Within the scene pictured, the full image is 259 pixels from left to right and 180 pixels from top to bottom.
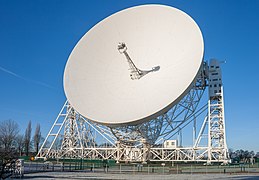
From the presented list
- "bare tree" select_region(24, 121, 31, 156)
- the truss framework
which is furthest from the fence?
"bare tree" select_region(24, 121, 31, 156)

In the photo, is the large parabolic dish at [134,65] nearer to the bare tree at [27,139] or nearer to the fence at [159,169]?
the fence at [159,169]

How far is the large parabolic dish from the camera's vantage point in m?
24.2

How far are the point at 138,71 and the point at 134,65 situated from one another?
2.25 feet

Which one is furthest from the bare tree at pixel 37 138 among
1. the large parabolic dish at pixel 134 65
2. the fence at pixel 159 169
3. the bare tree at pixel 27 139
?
the large parabolic dish at pixel 134 65

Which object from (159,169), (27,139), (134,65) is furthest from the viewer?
(27,139)

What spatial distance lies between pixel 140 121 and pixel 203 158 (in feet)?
74.2

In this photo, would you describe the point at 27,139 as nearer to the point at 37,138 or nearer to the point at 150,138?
the point at 37,138

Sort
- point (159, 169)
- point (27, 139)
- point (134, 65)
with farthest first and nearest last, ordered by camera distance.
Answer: point (27, 139) → point (159, 169) → point (134, 65)

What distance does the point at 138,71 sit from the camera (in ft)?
89.7

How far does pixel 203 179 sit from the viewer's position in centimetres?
1973

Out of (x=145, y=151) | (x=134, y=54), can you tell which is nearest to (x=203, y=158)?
(x=145, y=151)

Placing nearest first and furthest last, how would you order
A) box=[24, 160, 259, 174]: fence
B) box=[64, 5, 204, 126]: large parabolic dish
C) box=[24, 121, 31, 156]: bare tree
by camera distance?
box=[64, 5, 204, 126]: large parabolic dish < box=[24, 160, 259, 174]: fence < box=[24, 121, 31, 156]: bare tree

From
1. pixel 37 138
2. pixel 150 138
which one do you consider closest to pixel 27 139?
A: pixel 37 138

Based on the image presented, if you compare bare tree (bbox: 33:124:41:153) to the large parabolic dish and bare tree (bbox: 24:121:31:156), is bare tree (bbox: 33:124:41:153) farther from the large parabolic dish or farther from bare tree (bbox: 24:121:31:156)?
the large parabolic dish
